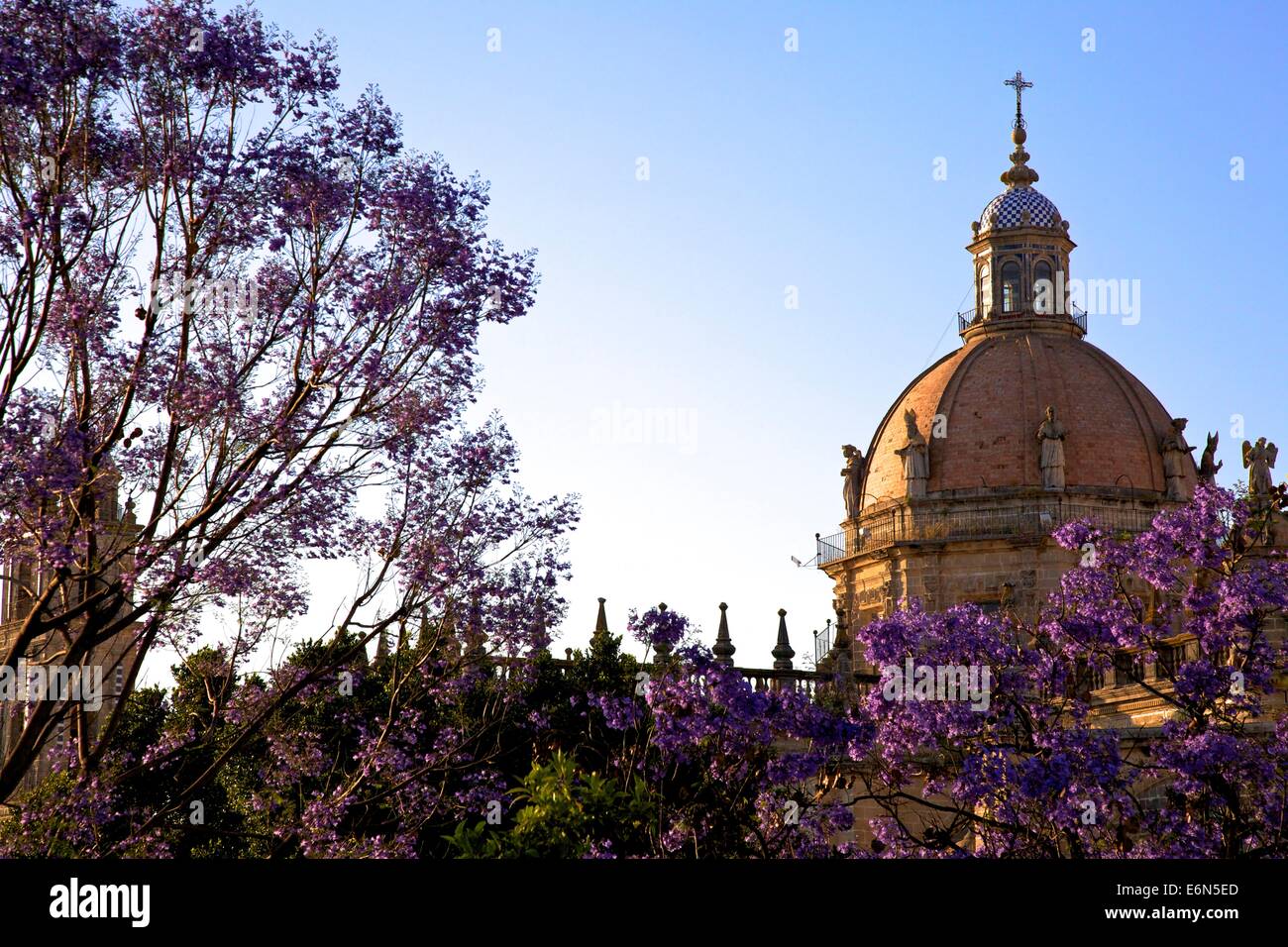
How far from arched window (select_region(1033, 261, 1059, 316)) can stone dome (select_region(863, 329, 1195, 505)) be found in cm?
132

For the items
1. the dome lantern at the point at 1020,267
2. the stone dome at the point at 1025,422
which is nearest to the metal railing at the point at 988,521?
the stone dome at the point at 1025,422

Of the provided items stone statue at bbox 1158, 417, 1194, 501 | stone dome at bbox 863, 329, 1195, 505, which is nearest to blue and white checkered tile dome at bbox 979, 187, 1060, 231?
stone dome at bbox 863, 329, 1195, 505

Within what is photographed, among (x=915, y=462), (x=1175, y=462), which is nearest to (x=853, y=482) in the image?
(x=915, y=462)

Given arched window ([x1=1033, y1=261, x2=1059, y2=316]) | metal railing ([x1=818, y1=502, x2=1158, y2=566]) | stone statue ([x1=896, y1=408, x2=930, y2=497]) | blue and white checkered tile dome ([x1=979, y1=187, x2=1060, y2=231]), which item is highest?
blue and white checkered tile dome ([x1=979, y1=187, x2=1060, y2=231])

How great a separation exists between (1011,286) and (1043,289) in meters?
1.17

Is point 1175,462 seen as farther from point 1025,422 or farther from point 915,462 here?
point 915,462

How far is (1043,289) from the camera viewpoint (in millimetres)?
57875

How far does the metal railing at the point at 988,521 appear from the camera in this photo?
50781 mm

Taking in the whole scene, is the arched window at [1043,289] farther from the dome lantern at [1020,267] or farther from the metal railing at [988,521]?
the metal railing at [988,521]

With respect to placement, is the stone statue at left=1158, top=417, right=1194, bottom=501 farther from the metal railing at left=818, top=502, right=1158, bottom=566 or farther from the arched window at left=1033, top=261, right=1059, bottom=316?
the arched window at left=1033, top=261, right=1059, bottom=316

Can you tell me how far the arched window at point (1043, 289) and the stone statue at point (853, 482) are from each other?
8106 mm

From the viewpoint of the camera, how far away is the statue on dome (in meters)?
51.4
